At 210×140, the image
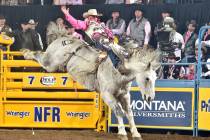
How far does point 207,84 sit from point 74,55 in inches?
95.2

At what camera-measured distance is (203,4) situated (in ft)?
43.3

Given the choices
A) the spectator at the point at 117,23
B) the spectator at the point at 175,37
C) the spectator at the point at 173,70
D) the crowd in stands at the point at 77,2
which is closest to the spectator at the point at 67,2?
the crowd in stands at the point at 77,2

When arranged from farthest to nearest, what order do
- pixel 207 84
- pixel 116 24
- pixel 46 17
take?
1. pixel 46 17
2. pixel 116 24
3. pixel 207 84

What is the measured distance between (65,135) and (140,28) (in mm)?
3939

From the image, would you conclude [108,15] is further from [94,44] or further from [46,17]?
[94,44]

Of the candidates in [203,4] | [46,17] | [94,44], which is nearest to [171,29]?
[203,4]

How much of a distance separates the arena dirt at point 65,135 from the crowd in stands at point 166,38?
5.72 ft

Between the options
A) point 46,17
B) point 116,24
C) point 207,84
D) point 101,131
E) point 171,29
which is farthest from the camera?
point 46,17

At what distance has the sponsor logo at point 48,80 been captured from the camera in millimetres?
11156

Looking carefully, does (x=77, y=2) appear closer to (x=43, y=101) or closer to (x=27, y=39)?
(x=27, y=39)

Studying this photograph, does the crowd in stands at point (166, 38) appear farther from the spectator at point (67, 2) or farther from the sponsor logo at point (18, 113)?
the sponsor logo at point (18, 113)

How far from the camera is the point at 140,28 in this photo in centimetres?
1334

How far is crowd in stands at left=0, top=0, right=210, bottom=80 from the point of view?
39.8 feet

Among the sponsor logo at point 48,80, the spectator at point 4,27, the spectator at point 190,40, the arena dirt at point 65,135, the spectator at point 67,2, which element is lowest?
the arena dirt at point 65,135
